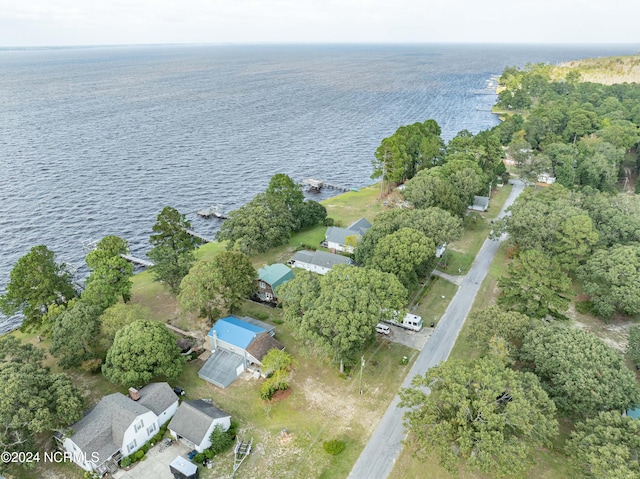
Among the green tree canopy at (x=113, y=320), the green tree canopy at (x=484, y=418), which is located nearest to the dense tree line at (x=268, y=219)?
the green tree canopy at (x=113, y=320)

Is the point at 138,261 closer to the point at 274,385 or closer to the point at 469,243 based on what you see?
the point at 274,385

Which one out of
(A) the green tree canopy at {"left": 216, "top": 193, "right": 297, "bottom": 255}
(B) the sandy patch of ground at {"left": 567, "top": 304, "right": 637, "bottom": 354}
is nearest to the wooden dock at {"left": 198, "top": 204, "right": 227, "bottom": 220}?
(A) the green tree canopy at {"left": 216, "top": 193, "right": 297, "bottom": 255}

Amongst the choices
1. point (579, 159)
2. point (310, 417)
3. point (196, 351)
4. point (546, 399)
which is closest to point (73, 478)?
point (196, 351)

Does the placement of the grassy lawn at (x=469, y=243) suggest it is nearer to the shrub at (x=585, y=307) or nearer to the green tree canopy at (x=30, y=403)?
the shrub at (x=585, y=307)

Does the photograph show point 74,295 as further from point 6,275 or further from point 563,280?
point 563,280

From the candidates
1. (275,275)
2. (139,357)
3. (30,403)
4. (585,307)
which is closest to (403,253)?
(275,275)

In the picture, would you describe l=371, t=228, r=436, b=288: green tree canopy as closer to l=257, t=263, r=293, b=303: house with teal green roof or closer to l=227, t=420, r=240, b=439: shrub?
l=257, t=263, r=293, b=303: house with teal green roof
